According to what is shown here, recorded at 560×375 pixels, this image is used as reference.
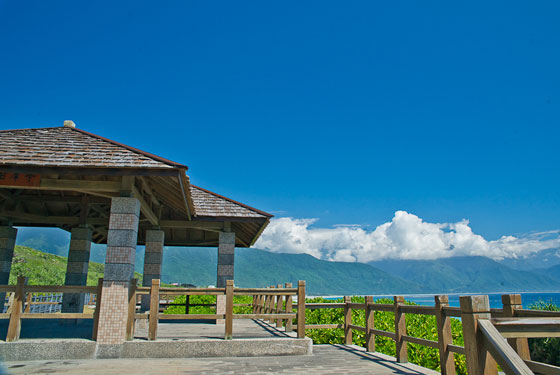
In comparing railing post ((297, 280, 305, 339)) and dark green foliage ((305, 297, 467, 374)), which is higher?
railing post ((297, 280, 305, 339))

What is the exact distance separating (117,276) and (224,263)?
19.4ft

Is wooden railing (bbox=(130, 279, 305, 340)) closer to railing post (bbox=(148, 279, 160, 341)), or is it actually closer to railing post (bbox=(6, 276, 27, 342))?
railing post (bbox=(148, 279, 160, 341))

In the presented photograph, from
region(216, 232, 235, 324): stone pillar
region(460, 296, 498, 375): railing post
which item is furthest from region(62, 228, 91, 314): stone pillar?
region(460, 296, 498, 375): railing post

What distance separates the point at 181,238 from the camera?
18391mm

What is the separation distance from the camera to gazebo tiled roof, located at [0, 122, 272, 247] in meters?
8.37

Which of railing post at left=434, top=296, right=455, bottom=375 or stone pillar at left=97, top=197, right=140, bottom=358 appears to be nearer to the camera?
railing post at left=434, top=296, right=455, bottom=375

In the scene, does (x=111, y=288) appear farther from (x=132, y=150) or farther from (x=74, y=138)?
(x=74, y=138)

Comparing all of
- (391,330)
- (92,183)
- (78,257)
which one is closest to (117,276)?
(92,183)

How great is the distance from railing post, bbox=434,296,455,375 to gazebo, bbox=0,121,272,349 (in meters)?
5.38

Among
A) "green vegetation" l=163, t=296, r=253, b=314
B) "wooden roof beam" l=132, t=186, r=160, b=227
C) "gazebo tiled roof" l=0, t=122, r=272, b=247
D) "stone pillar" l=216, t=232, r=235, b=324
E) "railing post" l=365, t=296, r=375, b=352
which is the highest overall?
"gazebo tiled roof" l=0, t=122, r=272, b=247

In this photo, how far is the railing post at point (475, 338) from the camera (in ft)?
12.4

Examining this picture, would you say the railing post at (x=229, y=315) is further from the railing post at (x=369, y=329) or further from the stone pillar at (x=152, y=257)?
the stone pillar at (x=152, y=257)

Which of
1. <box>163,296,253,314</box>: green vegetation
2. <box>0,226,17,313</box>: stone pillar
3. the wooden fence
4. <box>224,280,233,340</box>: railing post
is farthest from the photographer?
<box>163,296,253,314</box>: green vegetation

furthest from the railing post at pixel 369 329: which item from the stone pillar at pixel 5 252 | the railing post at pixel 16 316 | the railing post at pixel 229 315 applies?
the stone pillar at pixel 5 252
